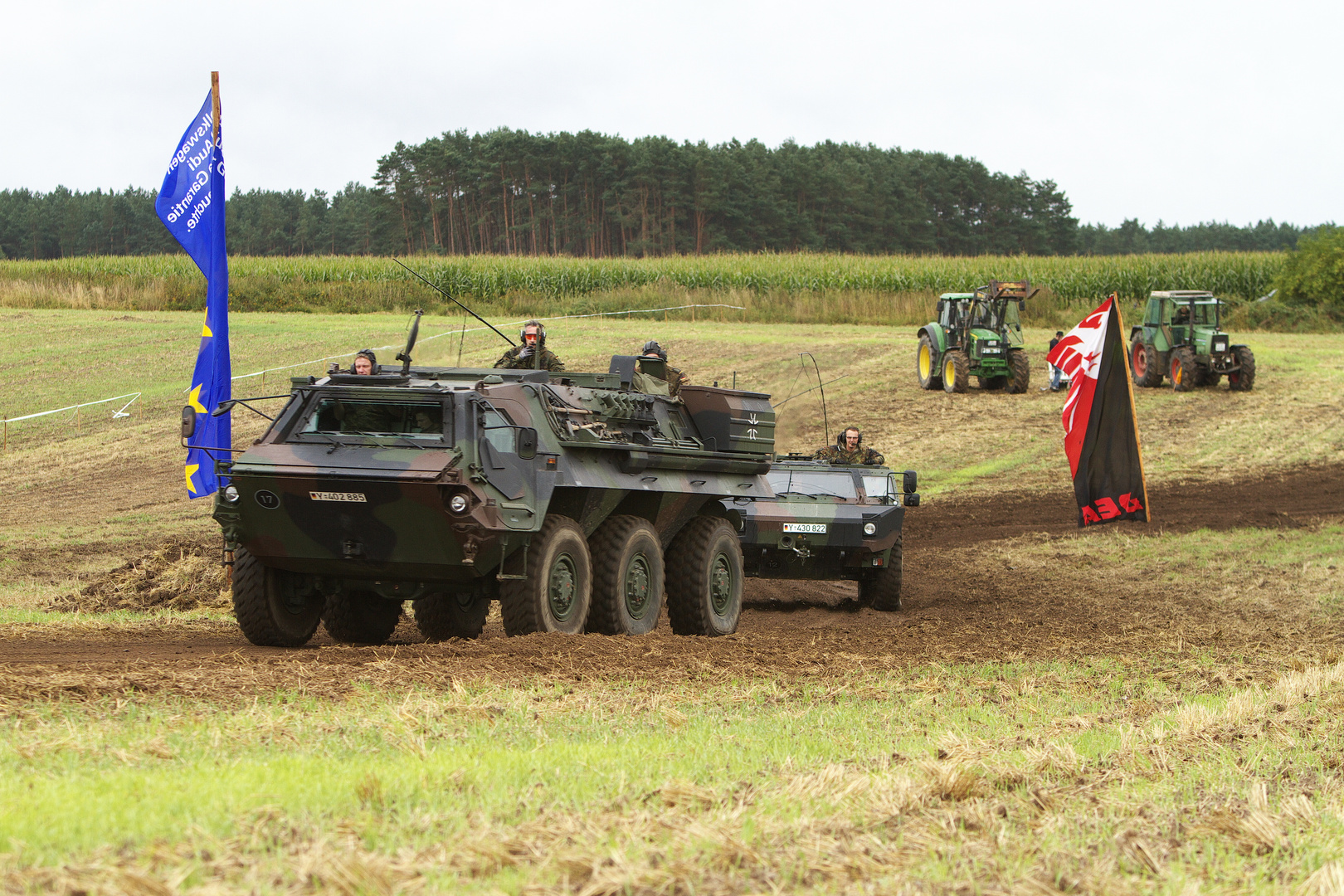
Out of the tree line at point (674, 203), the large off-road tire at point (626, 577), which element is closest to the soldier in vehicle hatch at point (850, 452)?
the large off-road tire at point (626, 577)

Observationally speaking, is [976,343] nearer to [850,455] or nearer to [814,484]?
[850,455]

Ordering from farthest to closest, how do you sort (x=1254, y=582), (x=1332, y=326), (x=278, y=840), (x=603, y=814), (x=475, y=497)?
(x=1332, y=326) → (x=1254, y=582) → (x=475, y=497) → (x=603, y=814) → (x=278, y=840)

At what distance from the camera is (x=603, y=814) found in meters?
4.61

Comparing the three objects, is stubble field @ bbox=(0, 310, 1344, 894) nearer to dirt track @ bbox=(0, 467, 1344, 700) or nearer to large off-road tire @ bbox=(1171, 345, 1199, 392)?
dirt track @ bbox=(0, 467, 1344, 700)

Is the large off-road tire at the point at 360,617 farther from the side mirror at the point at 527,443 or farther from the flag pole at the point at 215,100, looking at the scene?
the flag pole at the point at 215,100

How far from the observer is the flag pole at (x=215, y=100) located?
1398 cm

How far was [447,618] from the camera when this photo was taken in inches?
448

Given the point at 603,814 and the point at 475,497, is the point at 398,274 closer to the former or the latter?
the point at 475,497

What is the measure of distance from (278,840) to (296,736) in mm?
1777

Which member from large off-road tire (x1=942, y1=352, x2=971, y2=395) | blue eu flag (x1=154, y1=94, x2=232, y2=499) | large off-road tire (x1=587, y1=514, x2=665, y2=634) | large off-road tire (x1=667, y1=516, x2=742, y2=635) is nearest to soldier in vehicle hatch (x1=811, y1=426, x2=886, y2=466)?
large off-road tire (x1=667, y1=516, x2=742, y2=635)

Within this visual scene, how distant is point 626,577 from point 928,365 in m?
19.8

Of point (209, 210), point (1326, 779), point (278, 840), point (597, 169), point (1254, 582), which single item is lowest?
point (1254, 582)

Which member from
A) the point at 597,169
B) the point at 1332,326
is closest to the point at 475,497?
the point at 1332,326

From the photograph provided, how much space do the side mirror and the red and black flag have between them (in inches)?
350
